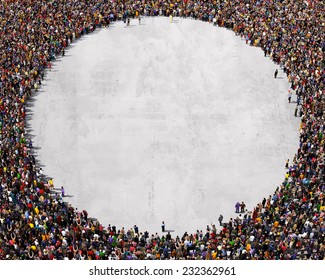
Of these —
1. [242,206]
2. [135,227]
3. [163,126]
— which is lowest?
[135,227]

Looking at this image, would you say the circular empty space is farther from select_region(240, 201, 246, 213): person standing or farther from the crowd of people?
the crowd of people

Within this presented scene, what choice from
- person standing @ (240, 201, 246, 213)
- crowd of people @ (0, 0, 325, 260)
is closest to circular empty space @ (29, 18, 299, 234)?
person standing @ (240, 201, 246, 213)

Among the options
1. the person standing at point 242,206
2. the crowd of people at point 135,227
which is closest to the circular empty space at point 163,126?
the person standing at point 242,206

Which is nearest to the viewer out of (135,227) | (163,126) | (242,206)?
(135,227)

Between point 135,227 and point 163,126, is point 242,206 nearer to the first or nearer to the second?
point 135,227

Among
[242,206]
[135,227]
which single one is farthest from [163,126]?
[135,227]

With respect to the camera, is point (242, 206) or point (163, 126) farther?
point (163, 126)

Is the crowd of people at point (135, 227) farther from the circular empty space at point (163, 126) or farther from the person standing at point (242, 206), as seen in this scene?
the circular empty space at point (163, 126)
